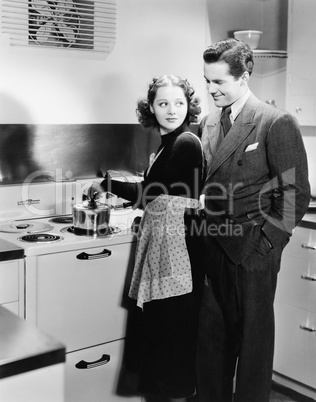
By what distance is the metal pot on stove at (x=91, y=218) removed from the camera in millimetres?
2574

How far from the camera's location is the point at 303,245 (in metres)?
2.95

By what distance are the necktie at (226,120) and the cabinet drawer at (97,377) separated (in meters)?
1.04

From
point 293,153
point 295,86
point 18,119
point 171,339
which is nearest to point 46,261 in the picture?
point 171,339

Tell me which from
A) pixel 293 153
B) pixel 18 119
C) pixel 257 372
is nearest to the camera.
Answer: pixel 293 153

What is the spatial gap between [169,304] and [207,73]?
95 centimetres

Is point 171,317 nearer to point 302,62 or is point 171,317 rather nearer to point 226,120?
point 226,120

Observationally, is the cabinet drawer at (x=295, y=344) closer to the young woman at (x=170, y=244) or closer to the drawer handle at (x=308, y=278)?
the drawer handle at (x=308, y=278)

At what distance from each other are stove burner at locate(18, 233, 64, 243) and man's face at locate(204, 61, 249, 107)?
0.87 metres

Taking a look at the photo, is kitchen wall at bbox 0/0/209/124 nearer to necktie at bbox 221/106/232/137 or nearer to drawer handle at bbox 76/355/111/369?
necktie at bbox 221/106/232/137

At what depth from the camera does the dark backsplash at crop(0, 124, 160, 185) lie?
2861mm

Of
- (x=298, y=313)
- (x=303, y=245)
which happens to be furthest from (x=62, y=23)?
(x=298, y=313)

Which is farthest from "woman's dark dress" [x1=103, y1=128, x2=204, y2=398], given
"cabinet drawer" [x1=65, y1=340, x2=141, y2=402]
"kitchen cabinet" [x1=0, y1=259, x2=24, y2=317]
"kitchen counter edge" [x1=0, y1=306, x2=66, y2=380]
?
"kitchen counter edge" [x1=0, y1=306, x2=66, y2=380]

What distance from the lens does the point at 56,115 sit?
2.96m

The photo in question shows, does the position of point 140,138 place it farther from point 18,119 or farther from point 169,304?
point 169,304
